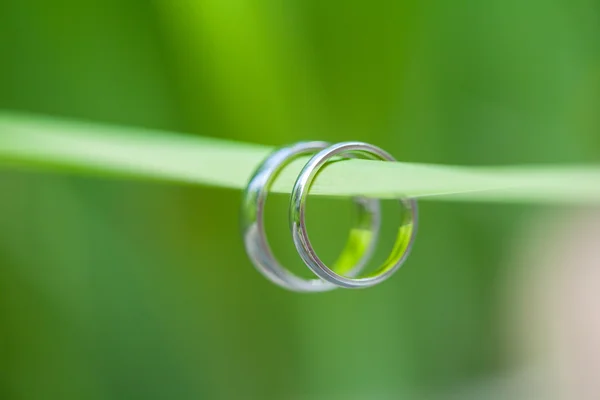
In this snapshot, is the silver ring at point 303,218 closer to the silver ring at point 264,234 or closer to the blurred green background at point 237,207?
the silver ring at point 264,234

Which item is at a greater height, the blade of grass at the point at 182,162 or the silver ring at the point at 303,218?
the blade of grass at the point at 182,162

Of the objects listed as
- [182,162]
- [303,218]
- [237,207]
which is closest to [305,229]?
[303,218]

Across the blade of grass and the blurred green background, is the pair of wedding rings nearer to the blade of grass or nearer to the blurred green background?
the blade of grass

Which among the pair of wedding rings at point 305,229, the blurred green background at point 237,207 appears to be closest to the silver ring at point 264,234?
the pair of wedding rings at point 305,229

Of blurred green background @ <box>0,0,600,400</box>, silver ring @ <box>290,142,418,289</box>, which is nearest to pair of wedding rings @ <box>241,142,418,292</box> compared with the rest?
silver ring @ <box>290,142,418,289</box>

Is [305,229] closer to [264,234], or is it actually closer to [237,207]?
[264,234]
